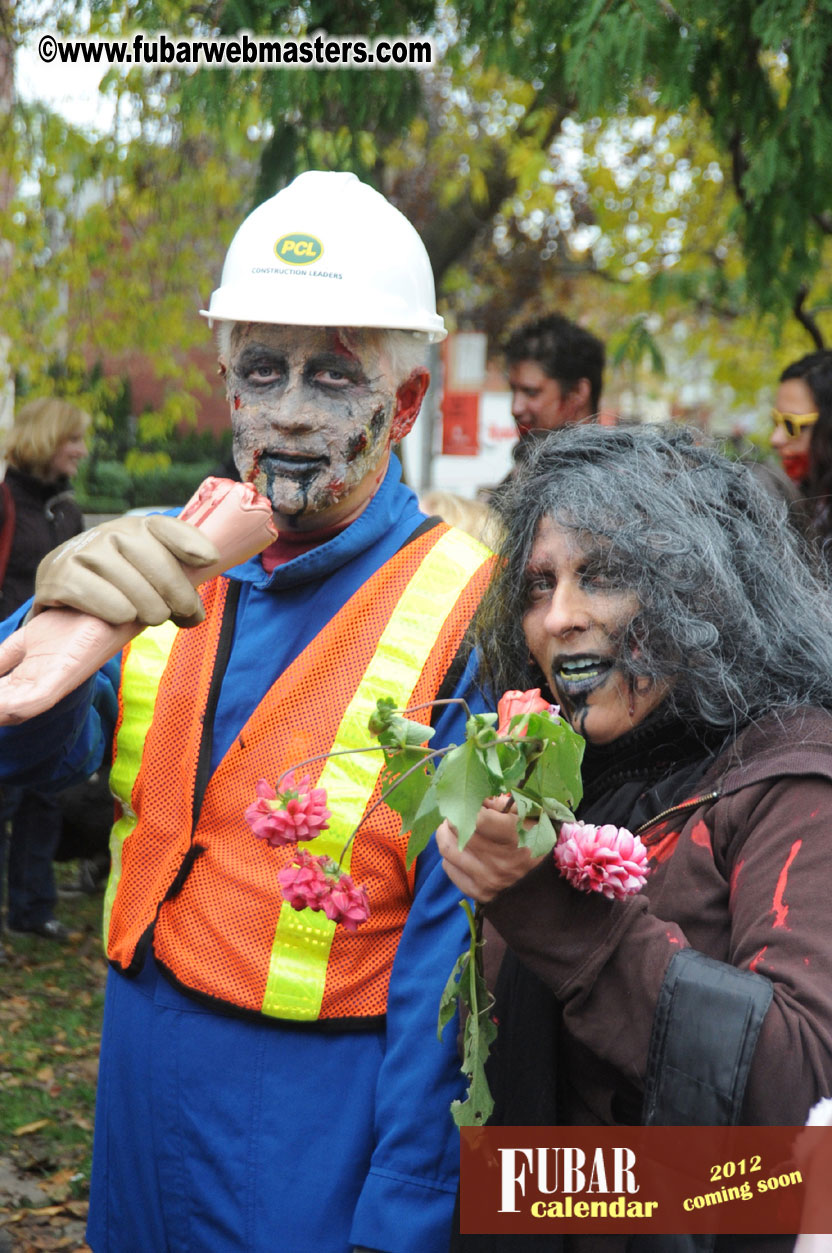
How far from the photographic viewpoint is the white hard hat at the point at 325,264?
200cm

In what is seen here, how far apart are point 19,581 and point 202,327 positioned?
133 inches

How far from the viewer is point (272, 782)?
6.18 feet

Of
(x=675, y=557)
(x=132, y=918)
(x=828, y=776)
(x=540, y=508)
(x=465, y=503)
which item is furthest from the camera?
(x=465, y=503)

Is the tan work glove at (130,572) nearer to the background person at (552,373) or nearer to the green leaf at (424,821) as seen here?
the green leaf at (424,821)

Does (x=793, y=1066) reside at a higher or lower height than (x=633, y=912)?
lower

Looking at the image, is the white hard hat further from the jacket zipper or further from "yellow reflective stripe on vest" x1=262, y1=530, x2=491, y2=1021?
the jacket zipper

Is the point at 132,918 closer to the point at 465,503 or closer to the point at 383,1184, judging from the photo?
the point at 383,1184

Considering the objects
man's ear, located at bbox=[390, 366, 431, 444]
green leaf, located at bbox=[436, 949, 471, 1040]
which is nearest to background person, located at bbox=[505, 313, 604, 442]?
man's ear, located at bbox=[390, 366, 431, 444]

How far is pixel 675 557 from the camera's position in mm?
1690

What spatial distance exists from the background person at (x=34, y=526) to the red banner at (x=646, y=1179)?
4275 mm

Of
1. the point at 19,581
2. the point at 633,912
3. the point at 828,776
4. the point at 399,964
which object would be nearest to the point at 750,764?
the point at 828,776

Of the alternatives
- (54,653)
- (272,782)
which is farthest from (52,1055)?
(54,653)

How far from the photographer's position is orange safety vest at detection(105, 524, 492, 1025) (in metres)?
1.85

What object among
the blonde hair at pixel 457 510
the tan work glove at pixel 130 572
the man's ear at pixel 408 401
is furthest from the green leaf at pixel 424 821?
the blonde hair at pixel 457 510
